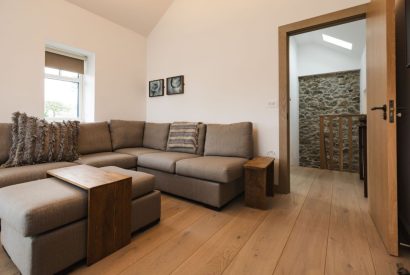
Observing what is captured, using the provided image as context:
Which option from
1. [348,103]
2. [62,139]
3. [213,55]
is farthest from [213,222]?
[348,103]

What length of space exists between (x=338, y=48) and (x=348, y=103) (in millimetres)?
1166

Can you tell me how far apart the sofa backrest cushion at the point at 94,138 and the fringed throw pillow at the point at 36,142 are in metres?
0.36

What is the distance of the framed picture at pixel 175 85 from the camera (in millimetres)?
3430

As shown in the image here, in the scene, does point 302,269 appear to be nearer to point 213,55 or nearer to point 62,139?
point 62,139

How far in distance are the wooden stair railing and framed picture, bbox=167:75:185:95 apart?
2889mm

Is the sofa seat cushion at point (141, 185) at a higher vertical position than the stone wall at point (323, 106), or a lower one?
lower

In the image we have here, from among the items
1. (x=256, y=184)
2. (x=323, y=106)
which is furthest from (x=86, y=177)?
(x=323, y=106)

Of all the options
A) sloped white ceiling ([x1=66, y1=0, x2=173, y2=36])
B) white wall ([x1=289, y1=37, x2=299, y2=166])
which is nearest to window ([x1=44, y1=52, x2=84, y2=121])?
sloped white ceiling ([x1=66, y1=0, x2=173, y2=36])

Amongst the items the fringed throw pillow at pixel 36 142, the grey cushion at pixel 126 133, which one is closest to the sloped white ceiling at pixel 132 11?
the grey cushion at pixel 126 133

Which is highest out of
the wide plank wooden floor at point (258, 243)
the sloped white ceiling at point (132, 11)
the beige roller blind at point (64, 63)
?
the sloped white ceiling at point (132, 11)

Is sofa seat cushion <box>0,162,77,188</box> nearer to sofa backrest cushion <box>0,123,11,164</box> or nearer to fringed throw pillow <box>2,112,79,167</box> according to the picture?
fringed throw pillow <box>2,112,79,167</box>

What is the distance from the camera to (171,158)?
7.97 feet

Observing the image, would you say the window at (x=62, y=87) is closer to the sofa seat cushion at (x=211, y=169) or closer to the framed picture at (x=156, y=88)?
the framed picture at (x=156, y=88)

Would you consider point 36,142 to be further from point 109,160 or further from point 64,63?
point 64,63
